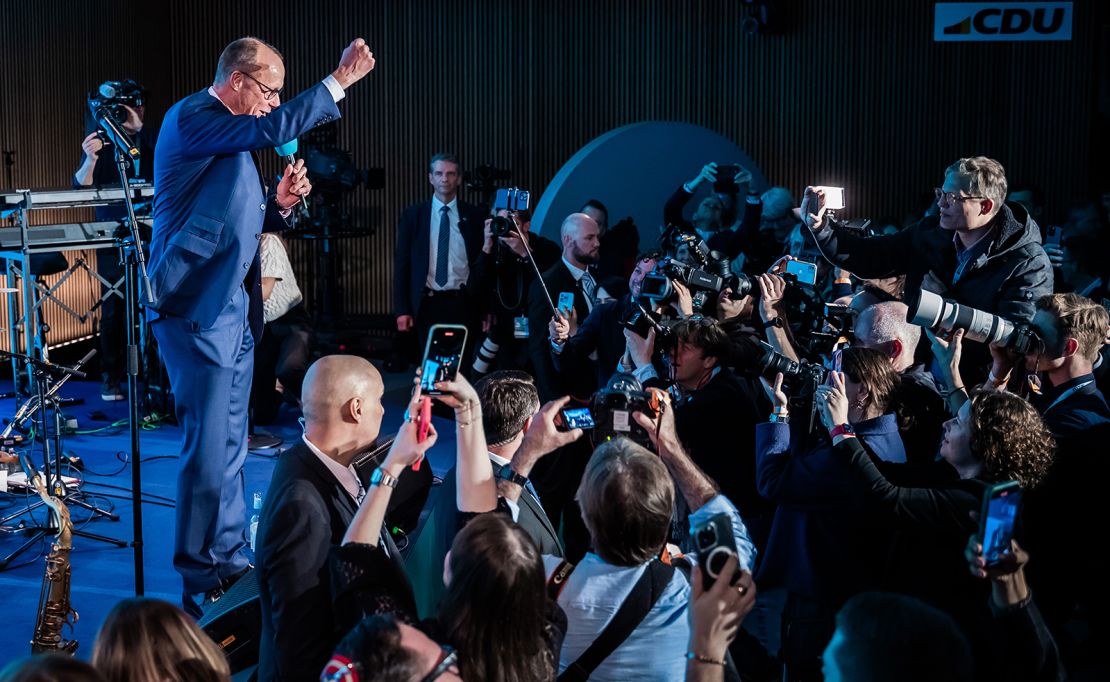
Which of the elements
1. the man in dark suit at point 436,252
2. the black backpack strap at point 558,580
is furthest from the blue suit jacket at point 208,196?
the man in dark suit at point 436,252

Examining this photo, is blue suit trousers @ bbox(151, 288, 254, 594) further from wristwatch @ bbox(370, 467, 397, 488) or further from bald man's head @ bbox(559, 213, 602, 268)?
bald man's head @ bbox(559, 213, 602, 268)

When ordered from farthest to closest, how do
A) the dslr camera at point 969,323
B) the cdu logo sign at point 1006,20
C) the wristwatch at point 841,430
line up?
1. the cdu logo sign at point 1006,20
2. the dslr camera at point 969,323
3. the wristwatch at point 841,430

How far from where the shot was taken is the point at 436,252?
7.32 m

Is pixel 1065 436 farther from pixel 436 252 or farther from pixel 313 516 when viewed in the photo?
pixel 436 252

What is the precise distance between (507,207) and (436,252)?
4.50 ft

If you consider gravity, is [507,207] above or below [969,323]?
above

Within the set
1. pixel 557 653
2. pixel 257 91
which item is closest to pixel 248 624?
pixel 557 653

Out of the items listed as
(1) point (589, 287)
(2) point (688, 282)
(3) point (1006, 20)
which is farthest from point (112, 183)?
(3) point (1006, 20)

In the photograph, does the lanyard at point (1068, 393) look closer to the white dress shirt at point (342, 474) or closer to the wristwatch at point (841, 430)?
the wristwatch at point (841, 430)

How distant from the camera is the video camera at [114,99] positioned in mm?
3990

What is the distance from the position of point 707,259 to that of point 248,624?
2372 mm

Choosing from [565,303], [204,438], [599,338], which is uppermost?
[565,303]

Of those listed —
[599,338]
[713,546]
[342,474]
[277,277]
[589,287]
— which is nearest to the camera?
[713,546]

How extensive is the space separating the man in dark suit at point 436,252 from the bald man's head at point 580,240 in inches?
64.4
